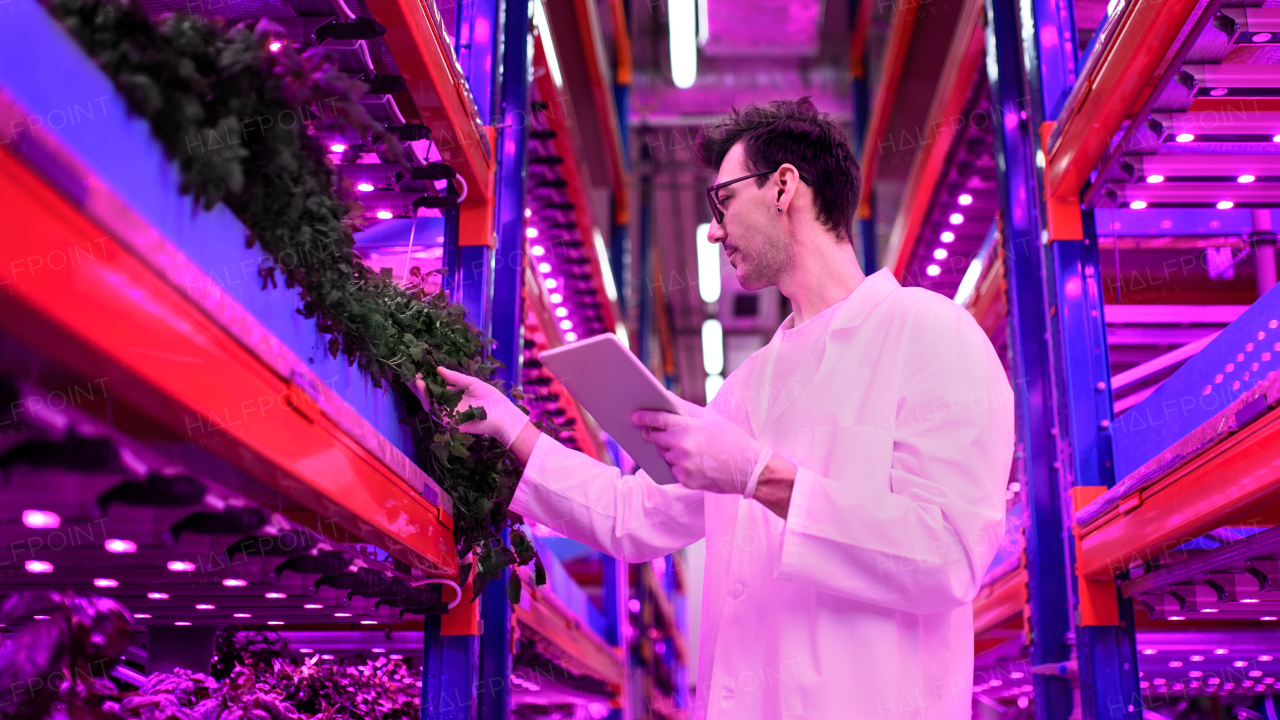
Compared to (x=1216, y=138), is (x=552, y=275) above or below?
above

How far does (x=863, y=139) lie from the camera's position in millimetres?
10383

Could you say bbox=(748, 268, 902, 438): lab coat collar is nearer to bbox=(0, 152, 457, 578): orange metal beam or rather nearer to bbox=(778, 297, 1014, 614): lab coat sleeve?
bbox=(778, 297, 1014, 614): lab coat sleeve

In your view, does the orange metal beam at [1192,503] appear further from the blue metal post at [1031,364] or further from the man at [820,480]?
the man at [820,480]

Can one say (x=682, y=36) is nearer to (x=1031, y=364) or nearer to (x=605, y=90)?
(x=605, y=90)

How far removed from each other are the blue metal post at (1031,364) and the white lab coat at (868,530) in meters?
2.84

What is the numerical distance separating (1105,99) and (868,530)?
115 inches

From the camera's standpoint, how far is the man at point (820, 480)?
1.89 m

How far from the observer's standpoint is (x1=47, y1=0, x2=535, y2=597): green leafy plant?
137 cm

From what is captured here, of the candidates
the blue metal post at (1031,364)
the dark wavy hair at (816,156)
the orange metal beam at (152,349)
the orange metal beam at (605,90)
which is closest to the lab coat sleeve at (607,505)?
the orange metal beam at (152,349)

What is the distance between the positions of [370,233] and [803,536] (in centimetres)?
390

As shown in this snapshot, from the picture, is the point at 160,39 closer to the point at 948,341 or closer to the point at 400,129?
the point at 948,341

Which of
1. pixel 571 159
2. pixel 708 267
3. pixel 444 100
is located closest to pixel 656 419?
pixel 444 100

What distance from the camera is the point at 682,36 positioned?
734cm

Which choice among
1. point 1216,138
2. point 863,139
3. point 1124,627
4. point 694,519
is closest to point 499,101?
point 694,519
